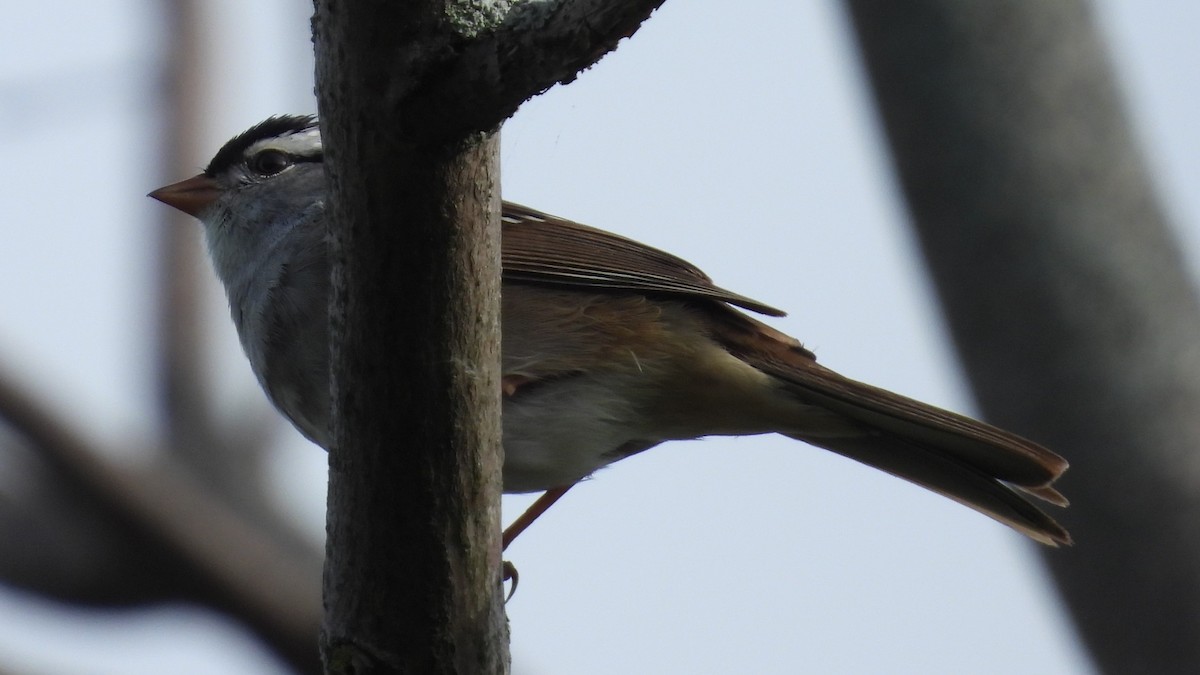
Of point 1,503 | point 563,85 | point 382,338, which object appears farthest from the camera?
point 1,503

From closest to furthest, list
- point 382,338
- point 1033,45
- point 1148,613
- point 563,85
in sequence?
1. point 563,85
2. point 382,338
3. point 1148,613
4. point 1033,45

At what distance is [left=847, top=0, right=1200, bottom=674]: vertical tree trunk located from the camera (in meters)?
3.19

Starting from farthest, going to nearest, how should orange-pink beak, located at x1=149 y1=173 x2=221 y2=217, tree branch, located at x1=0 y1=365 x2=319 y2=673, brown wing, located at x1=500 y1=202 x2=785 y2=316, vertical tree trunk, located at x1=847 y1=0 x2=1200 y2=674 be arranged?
orange-pink beak, located at x1=149 y1=173 x2=221 y2=217
tree branch, located at x1=0 y1=365 x2=319 y2=673
brown wing, located at x1=500 y1=202 x2=785 y2=316
vertical tree trunk, located at x1=847 y1=0 x2=1200 y2=674

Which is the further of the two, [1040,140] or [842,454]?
[842,454]

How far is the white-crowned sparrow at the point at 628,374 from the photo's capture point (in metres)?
3.35

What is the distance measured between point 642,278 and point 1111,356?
1243mm

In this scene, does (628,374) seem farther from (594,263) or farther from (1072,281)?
(1072,281)

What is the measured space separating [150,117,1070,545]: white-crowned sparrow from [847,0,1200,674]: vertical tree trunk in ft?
0.49

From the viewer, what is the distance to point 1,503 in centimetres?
411

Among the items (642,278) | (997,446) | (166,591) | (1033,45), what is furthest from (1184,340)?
(166,591)

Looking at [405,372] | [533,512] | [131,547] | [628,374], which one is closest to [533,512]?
[533,512]

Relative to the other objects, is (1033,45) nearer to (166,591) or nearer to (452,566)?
(452,566)

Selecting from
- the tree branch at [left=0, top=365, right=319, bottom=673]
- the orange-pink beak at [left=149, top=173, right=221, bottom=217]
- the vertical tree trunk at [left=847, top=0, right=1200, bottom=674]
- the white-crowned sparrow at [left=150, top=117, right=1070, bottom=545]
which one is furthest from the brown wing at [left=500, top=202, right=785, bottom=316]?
the tree branch at [left=0, top=365, right=319, bottom=673]

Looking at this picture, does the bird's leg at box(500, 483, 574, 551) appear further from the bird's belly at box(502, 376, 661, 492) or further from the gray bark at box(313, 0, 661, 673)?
the gray bark at box(313, 0, 661, 673)
